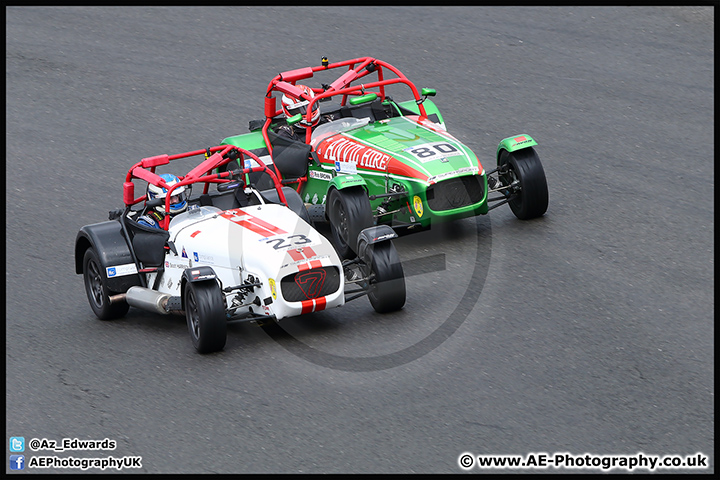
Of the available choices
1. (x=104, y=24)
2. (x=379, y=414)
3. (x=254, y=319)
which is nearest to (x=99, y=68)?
(x=104, y=24)

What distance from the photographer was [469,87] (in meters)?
17.5

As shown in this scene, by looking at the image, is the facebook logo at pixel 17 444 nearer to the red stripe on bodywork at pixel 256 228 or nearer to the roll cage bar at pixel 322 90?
the red stripe on bodywork at pixel 256 228

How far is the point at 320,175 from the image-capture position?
1295cm

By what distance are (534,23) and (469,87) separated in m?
2.80

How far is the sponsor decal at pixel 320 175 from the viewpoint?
1284cm

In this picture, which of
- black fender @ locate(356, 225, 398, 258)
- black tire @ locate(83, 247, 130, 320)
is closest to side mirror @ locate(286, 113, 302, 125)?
black fender @ locate(356, 225, 398, 258)

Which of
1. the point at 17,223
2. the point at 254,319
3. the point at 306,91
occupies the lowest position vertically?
the point at 17,223

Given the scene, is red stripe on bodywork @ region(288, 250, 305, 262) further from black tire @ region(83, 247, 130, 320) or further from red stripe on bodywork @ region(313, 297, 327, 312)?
black tire @ region(83, 247, 130, 320)

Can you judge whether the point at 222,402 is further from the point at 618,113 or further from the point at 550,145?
the point at 618,113

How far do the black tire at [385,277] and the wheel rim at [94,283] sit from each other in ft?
9.12

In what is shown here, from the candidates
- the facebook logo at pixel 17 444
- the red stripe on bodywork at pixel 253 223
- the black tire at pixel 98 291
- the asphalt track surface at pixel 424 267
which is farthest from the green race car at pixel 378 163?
the facebook logo at pixel 17 444

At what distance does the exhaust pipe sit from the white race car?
1 cm

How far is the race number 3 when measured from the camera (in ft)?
40.0

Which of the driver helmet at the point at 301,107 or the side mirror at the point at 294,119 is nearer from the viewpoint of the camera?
the side mirror at the point at 294,119
